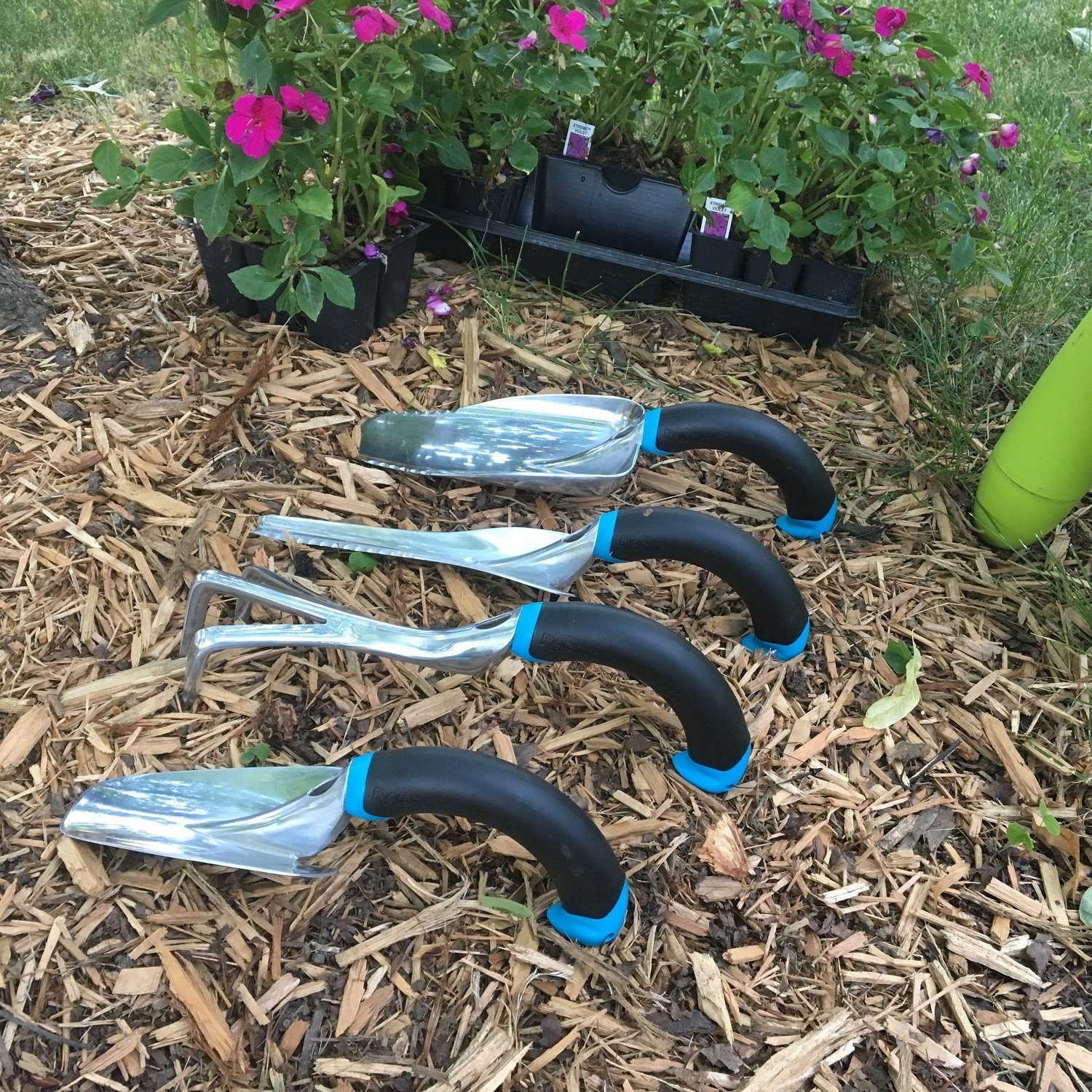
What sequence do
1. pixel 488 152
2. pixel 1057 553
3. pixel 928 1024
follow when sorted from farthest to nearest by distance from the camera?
pixel 488 152
pixel 1057 553
pixel 928 1024

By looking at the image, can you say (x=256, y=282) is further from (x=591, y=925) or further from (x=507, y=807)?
(x=591, y=925)

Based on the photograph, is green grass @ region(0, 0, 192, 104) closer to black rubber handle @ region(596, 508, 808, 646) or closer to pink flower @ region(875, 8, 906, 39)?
pink flower @ region(875, 8, 906, 39)

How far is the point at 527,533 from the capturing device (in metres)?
1.37

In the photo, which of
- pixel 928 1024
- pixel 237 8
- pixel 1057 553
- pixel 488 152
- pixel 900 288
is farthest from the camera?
pixel 900 288

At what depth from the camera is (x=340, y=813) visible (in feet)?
3.22

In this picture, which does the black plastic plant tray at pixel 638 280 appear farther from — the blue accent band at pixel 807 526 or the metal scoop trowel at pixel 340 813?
the metal scoop trowel at pixel 340 813

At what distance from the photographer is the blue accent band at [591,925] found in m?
0.98

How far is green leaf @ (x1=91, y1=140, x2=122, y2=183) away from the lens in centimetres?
153

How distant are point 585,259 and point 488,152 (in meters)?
0.29

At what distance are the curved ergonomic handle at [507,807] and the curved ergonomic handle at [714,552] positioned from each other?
42cm

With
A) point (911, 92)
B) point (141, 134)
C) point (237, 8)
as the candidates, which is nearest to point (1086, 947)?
point (911, 92)

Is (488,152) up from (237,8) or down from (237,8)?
down

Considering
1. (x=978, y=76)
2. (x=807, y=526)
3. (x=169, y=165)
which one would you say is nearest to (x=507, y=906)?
(x=807, y=526)

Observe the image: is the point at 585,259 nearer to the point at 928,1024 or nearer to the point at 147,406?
the point at 147,406
